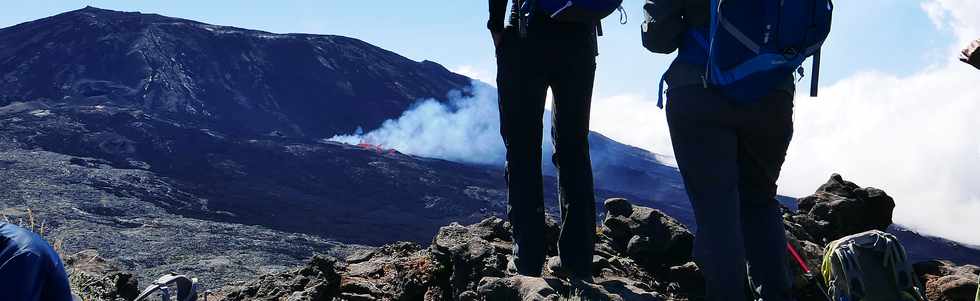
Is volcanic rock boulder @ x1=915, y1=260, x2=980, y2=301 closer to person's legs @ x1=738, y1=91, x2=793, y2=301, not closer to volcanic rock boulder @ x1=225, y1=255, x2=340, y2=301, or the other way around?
person's legs @ x1=738, y1=91, x2=793, y2=301

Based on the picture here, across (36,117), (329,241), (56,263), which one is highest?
(56,263)

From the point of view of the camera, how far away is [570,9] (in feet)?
8.61

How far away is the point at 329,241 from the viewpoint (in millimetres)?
25047

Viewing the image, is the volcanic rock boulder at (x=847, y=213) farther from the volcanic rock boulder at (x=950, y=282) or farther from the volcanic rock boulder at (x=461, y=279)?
the volcanic rock boulder at (x=461, y=279)

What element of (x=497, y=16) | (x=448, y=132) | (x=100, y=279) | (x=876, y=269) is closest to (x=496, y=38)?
(x=497, y=16)

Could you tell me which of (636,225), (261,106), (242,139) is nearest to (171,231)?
(242,139)

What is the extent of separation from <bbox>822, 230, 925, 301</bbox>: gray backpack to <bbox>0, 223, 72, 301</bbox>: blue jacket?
171cm

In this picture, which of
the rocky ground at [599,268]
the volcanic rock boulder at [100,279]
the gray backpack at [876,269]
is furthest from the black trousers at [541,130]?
the volcanic rock boulder at [100,279]

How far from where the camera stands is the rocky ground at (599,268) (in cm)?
279

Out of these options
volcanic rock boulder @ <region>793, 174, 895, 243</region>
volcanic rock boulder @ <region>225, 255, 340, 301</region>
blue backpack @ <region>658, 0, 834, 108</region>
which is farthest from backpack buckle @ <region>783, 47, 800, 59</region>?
volcanic rock boulder @ <region>793, 174, 895, 243</region>

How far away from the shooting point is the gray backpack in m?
1.70

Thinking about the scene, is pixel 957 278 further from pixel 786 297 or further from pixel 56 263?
pixel 56 263

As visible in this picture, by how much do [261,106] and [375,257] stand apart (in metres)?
53.6

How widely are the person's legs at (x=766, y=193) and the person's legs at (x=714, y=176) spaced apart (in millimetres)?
93
